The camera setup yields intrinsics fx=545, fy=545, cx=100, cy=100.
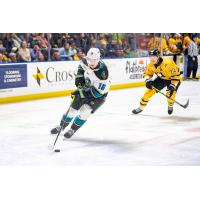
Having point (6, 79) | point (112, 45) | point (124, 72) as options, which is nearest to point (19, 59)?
point (6, 79)

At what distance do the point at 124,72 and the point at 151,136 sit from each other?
372cm

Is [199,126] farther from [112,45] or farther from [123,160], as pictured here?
[112,45]

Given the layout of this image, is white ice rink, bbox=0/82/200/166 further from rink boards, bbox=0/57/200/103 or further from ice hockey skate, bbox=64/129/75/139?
rink boards, bbox=0/57/200/103

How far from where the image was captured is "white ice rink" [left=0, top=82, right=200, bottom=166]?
4.80 m

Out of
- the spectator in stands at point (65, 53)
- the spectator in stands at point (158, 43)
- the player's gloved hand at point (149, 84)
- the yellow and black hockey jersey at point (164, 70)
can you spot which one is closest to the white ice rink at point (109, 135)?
the player's gloved hand at point (149, 84)

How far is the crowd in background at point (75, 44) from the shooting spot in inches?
300

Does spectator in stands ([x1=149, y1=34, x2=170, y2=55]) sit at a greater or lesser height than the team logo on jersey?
greater

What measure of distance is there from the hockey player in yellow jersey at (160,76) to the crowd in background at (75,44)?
0.57 m

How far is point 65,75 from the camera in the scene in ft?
28.2

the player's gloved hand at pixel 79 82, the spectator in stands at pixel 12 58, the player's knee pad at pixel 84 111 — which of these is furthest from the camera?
the spectator in stands at pixel 12 58

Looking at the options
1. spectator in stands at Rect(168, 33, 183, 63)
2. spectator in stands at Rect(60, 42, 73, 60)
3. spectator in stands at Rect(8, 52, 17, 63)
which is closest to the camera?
spectator in stands at Rect(8, 52, 17, 63)

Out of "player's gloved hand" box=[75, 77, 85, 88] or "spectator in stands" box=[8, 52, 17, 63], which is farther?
"spectator in stands" box=[8, 52, 17, 63]

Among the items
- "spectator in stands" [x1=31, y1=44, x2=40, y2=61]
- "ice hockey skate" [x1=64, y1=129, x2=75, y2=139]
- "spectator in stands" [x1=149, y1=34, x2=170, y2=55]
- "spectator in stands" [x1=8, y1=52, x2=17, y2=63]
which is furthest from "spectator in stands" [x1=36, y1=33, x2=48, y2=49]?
"ice hockey skate" [x1=64, y1=129, x2=75, y2=139]

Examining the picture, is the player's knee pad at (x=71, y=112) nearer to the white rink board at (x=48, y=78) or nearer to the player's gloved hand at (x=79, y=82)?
the player's gloved hand at (x=79, y=82)
